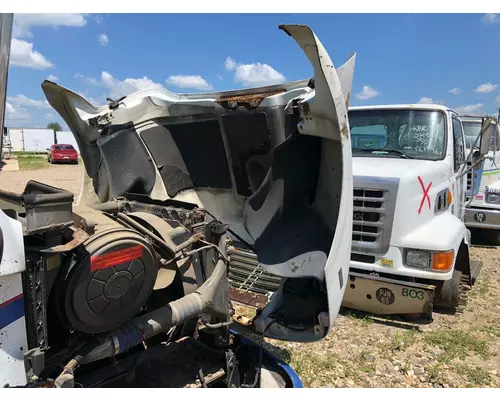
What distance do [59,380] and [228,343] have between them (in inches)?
50.6

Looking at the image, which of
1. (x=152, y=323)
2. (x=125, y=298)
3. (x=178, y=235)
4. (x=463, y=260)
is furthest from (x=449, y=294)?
(x=125, y=298)

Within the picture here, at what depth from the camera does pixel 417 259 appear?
14.6 ft

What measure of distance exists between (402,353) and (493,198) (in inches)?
198

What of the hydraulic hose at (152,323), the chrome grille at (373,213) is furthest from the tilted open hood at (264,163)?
the chrome grille at (373,213)

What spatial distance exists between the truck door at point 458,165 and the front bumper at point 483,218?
2356 millimetres

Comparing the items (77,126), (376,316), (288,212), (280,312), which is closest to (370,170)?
(376,316)

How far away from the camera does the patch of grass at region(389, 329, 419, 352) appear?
4246 mm

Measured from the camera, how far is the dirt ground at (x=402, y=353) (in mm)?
3766

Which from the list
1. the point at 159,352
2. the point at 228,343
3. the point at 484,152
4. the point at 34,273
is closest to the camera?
the point at 34,273

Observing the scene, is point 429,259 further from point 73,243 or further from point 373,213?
point 73,243

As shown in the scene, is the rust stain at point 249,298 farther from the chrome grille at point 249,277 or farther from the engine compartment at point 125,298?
the engine compartment at point 125,298

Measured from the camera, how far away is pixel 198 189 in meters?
3.74

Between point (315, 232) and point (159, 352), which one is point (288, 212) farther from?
point (159, 352)

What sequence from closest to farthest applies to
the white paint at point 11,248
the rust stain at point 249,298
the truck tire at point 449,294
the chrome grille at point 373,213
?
the white paint at point 11,248, the rust stain at point 249,298, the chrome grille at point 373,213, the truck tire at point 449,294
